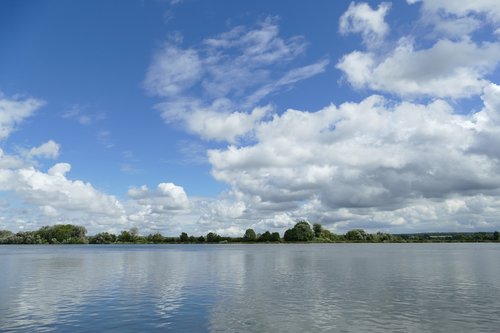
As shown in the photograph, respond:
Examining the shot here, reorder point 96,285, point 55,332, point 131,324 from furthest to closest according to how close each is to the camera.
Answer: point 96,285 < point 131,324 < point 55,332

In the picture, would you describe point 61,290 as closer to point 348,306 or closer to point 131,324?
point 131,324

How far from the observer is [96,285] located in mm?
62750

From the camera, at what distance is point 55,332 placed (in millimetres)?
32938

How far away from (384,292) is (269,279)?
21.3 metres

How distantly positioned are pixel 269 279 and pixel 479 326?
128ft

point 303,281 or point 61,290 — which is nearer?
point 61,290

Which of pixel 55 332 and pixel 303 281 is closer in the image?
pixel 55 332

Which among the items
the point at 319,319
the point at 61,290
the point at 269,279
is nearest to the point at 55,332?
the point at 319,319

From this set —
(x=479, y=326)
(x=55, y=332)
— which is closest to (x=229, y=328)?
(x=55, y=332)

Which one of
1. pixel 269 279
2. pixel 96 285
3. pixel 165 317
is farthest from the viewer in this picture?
pixel 269 279

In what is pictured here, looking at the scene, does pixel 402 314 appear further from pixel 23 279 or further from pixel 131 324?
pixel 23 279

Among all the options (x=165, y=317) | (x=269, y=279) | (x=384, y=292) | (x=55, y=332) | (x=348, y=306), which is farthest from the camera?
(x=269, y=279)

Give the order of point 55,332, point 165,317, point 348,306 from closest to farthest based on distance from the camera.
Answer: point 55,332, point 165,317, point 348,306

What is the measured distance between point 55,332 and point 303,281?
1584 inches
